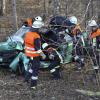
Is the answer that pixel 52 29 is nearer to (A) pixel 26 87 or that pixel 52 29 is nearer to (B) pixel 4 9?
(A) pixel 26 87

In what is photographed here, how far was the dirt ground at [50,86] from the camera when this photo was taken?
39.4 feet

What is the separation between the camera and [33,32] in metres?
13.1

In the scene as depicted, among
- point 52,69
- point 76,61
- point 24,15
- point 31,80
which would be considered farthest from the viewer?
point 24,15

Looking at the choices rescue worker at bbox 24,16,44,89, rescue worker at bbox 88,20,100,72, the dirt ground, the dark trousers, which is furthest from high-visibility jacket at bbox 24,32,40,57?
rescue worker at bbox 88,20,100,72

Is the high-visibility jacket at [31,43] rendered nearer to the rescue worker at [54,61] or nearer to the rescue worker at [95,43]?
the rescue worker at [54,61]

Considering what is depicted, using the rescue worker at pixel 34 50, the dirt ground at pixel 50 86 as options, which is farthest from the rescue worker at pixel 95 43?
the rescue worker at pixel 34 50

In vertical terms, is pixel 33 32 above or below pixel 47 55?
above

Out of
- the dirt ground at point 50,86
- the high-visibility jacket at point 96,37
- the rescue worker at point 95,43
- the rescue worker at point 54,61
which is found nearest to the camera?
the dirt ground at point 50,86

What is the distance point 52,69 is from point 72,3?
39.3 ft

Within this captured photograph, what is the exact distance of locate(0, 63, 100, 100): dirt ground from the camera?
12.0m

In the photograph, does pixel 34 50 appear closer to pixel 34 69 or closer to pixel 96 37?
pixel 34 69

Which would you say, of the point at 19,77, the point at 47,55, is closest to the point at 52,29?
the point at 47,55

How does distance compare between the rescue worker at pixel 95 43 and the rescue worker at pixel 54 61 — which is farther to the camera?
the rescue worker at pixel 54 61

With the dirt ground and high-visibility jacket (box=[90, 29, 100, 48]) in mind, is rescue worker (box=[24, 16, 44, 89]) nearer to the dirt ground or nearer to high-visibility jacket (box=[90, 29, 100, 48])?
the dirt ground
